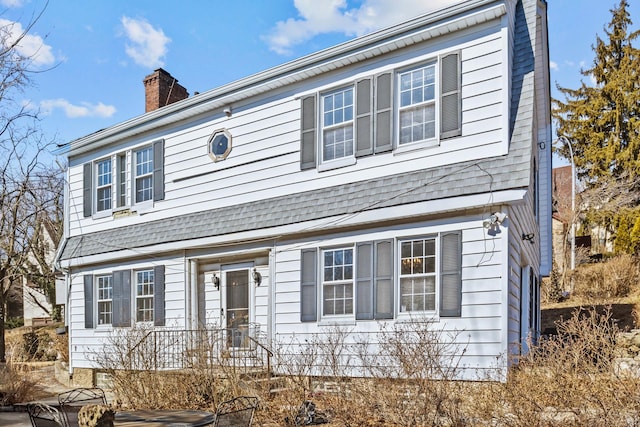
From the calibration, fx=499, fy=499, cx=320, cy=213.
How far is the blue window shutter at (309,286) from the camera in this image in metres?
8.90

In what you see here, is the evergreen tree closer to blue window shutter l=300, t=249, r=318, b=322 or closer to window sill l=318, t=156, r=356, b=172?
window sill l=318, t=156, r=356, b=172

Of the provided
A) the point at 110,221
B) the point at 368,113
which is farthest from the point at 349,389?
the point at 110,221

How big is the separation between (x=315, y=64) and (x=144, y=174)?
17.8 feet

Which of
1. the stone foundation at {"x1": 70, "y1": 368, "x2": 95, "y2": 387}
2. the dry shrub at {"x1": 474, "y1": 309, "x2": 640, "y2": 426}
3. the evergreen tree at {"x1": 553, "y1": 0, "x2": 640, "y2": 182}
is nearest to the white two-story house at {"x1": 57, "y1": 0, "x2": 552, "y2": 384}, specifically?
the stone foundation at {"x1": 70, "y1": 368, "x2": 95, "y2": 387}

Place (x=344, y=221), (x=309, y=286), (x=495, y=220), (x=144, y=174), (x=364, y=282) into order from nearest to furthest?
(x=495, y=220), (x=364, y=282), (x=344, y=221), (x=309, y=286), (x=144, y=174)

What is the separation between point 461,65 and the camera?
315 inches

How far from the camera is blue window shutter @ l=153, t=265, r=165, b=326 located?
438 inches

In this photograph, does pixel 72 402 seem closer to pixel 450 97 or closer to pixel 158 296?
pixel 158 296

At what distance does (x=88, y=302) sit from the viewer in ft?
42.0

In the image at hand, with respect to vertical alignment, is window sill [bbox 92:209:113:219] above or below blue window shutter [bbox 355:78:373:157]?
below

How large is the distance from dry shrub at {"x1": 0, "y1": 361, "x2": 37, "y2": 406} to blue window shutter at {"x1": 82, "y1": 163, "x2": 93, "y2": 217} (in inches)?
178

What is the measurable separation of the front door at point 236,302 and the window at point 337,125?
3.07 metres

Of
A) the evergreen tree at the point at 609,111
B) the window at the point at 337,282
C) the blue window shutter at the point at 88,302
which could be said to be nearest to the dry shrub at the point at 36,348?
the blue window shutter at the point at 88,302

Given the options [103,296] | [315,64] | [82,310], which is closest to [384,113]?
[315,64]
